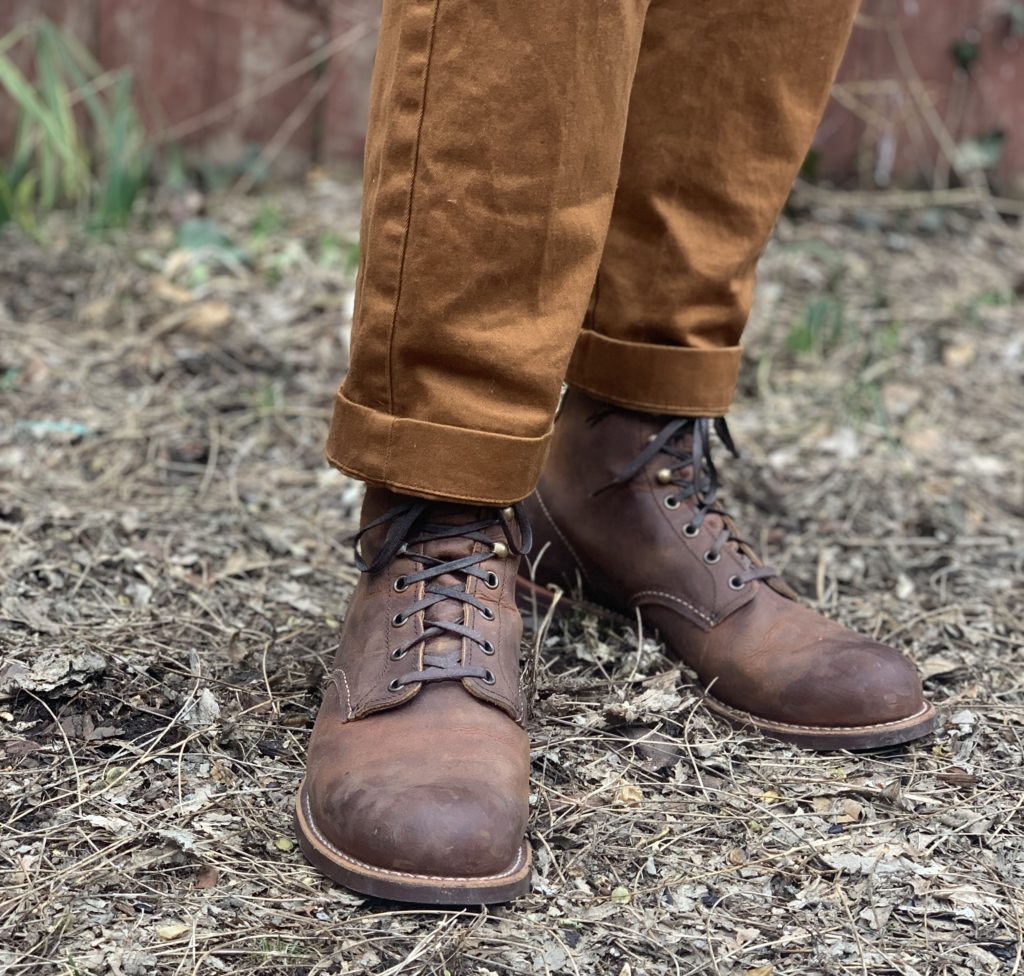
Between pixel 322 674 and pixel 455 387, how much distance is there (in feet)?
1.40

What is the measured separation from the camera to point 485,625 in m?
1.08

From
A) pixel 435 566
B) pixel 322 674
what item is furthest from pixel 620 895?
pixel 322 674

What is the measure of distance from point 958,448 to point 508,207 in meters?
1.50

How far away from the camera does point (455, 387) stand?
0.99 metres

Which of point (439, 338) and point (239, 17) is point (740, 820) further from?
point (239, 17)

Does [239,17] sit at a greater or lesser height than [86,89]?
greater

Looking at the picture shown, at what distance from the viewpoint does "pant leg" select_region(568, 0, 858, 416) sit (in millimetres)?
1153

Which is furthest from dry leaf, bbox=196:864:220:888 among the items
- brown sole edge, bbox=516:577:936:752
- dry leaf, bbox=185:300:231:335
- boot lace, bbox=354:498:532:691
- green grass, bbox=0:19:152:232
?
green grass, bbox=0:19:152:232

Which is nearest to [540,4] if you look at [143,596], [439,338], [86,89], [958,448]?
[439,338]

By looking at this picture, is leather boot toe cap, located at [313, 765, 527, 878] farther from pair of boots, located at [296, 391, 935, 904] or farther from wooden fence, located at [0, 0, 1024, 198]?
wooden fence, located at [0, 0, 1024, 198]

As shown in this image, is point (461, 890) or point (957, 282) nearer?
point (461, 890)

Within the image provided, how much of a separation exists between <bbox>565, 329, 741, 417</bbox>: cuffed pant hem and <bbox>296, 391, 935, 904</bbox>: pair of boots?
37 millimetres

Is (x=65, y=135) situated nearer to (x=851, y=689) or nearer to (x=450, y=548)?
(x=450, y=548)

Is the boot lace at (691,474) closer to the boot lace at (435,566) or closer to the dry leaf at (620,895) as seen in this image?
the boot lace at (435,566)
